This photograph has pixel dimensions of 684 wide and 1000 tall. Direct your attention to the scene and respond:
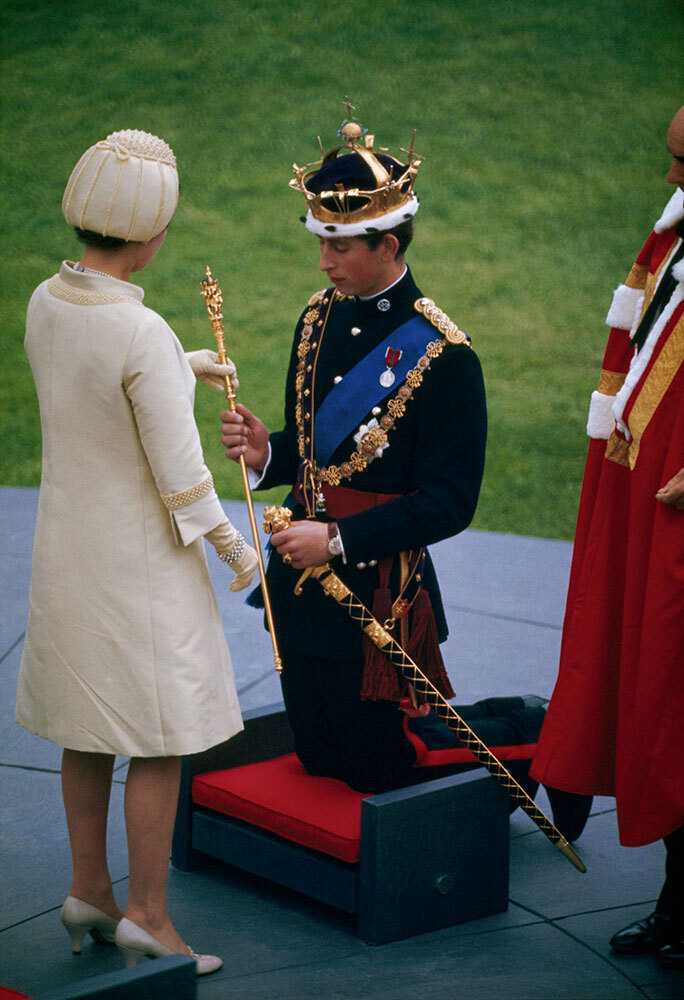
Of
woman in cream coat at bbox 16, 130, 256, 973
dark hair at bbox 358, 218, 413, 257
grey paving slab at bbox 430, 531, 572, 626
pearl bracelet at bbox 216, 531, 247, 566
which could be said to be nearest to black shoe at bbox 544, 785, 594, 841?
woman in cream coat at bbox 16, 130, 256, 973

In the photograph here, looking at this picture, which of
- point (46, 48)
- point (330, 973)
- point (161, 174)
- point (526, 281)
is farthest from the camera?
point (46, 48)

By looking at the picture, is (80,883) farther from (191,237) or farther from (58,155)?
(58,155)

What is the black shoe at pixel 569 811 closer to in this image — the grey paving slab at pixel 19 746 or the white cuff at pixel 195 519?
the white cuff at pixel 195 519

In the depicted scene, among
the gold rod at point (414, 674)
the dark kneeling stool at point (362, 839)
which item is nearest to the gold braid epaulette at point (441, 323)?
Result: the gold rod at point (414, 674)

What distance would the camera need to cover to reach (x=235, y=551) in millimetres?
2604

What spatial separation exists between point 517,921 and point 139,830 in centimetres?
88

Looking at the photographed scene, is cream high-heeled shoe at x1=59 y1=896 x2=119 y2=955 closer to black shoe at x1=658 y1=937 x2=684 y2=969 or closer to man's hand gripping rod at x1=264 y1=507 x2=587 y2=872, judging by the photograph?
man's hand gripping rod at x1=264 y1=507 x2=587 y2=872

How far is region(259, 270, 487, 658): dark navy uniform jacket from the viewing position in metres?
2.80

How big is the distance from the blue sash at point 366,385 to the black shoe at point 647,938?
1.18 meters

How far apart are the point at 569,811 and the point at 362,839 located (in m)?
0.68

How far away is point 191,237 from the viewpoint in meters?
10.4

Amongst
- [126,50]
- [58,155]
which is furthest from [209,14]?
[58,155]

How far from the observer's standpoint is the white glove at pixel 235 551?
256 centimetres

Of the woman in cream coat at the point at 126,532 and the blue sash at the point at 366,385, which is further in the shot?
the blue sash at the point at 366,385
